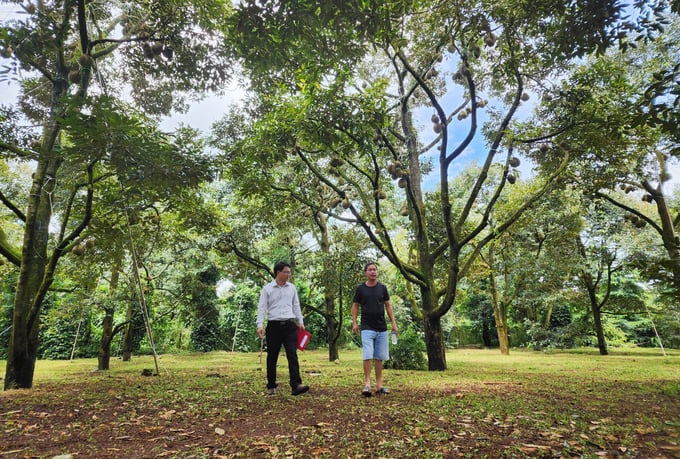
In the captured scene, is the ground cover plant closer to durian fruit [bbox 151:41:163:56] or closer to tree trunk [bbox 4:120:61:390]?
tree trunk [bbox 4:120:61:390]

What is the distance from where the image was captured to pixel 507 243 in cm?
1557

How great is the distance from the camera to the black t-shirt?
515 cm

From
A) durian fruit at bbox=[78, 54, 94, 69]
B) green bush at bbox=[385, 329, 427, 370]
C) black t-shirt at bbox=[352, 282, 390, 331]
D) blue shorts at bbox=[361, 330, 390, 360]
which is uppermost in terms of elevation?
durian fruit at bbox=[78, 54, 94, 69]

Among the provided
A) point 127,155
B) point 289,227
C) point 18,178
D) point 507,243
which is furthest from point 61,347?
point 507,243

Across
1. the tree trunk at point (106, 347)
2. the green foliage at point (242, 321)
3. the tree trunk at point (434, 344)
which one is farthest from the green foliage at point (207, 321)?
the tree trunk at point (434, 344)

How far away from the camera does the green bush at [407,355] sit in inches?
364

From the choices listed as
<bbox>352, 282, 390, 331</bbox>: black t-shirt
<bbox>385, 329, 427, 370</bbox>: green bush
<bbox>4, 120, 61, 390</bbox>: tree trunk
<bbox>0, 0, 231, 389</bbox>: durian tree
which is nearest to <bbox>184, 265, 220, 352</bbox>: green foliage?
<bbox>0, 0, 231, 389</bbox>: durian tree

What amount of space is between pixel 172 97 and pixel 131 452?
9556 mm

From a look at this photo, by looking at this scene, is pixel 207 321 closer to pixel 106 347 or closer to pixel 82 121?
pixel 106 347

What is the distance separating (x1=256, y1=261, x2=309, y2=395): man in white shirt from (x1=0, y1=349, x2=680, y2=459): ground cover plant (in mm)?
270

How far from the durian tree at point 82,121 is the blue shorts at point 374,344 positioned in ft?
12.2

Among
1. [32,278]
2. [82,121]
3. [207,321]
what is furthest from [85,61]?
[207,321]

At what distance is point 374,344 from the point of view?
5.21m

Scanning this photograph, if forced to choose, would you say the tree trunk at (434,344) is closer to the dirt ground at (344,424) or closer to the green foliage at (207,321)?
the dirt ground at (344,424)
